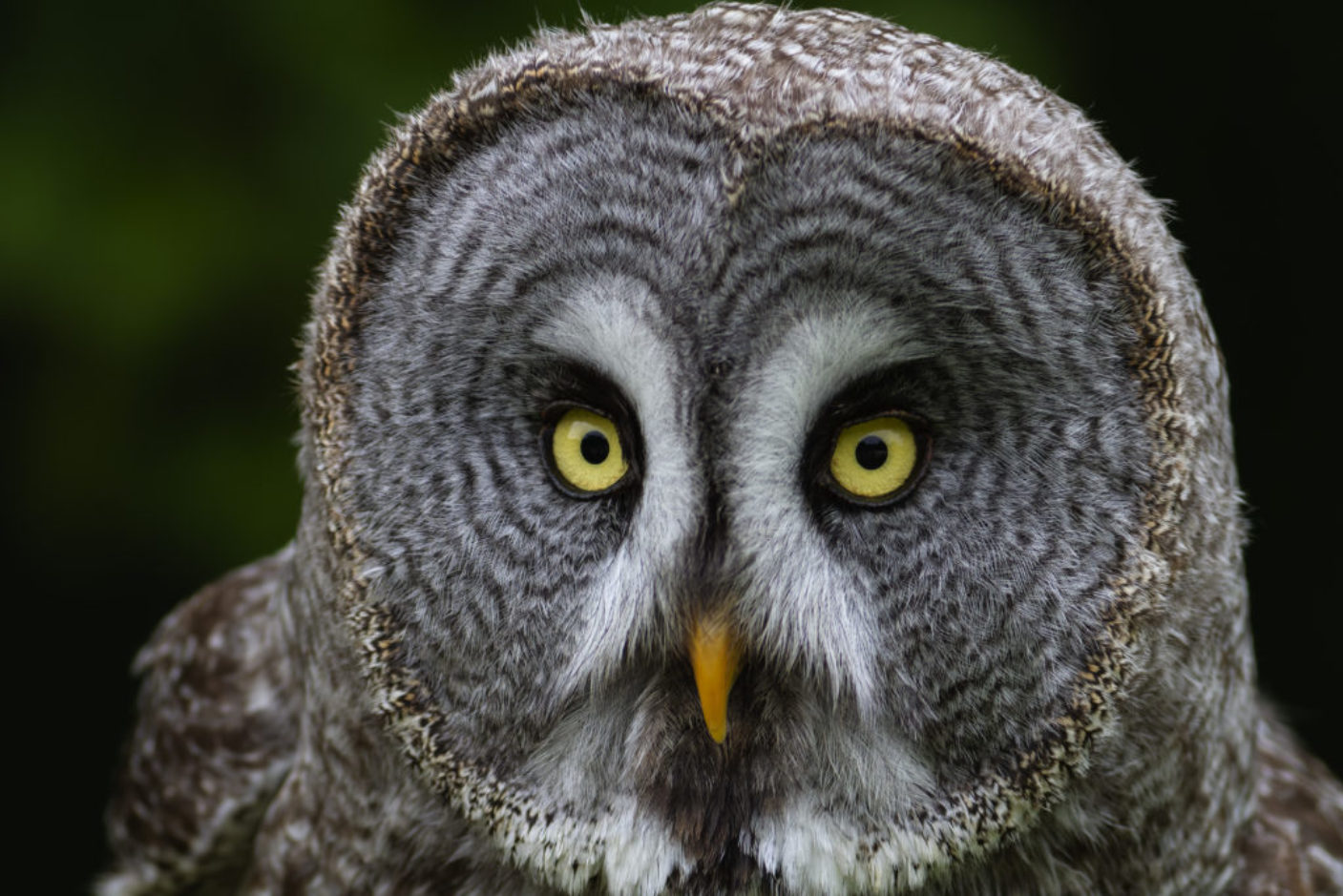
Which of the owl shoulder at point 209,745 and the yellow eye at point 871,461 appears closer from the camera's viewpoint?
the yellow eye at point 871,461

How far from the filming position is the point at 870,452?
1.23 meters

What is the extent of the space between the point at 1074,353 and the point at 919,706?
0.34 m

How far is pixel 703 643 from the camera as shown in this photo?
1229 millimetres

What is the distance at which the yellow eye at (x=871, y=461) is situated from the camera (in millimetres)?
Result: 1227

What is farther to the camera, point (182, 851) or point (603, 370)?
point (182, 851)

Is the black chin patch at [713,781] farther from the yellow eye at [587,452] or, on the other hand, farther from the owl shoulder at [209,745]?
the owl shoulder at [209,745]

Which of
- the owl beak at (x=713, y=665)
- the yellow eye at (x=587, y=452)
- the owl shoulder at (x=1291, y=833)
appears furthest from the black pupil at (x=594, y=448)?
the owl shoulder at (x=1291, y=833)

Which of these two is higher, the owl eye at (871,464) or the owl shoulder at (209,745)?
the owl eye at (871,464)

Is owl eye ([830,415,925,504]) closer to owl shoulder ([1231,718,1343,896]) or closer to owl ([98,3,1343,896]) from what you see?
owl ([98,3,1343,896])

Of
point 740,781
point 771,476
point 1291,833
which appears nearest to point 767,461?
point 771,476

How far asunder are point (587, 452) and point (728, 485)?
15cm

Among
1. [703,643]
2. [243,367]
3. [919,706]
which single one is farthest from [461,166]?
[243,367]

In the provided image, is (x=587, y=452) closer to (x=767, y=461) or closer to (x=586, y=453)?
(x=586, y=453)

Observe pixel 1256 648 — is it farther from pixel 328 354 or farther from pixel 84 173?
pixel 84 173
